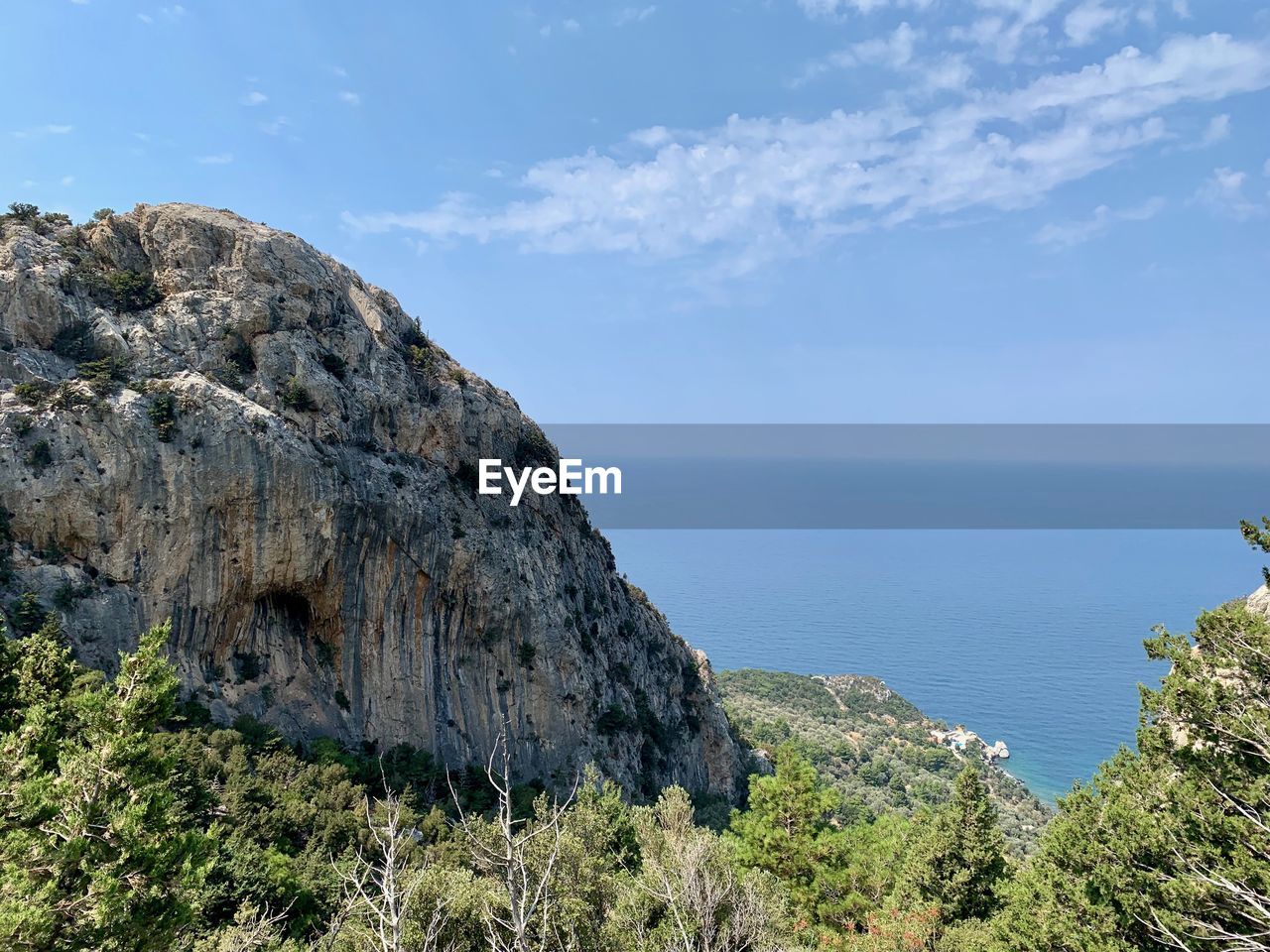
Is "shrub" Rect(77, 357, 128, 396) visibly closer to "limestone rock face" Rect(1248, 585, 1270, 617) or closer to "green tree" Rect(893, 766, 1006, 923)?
"green tree" Rect(893, 766, 1006, 923)

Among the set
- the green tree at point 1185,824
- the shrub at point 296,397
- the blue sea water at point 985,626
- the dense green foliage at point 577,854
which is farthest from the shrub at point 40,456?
the blue sea water at point 985,626

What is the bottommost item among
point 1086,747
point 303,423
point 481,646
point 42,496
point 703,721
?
point 1086,747

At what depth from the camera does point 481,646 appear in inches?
1282

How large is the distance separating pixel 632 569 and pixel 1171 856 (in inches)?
6879

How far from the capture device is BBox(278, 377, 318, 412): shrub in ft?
90.7

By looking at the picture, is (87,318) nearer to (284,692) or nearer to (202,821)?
(284,692)

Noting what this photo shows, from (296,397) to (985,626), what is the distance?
13885cm

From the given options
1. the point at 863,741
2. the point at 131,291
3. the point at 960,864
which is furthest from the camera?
the point at 863,741

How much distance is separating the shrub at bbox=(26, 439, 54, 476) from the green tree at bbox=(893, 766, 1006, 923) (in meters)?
31.8

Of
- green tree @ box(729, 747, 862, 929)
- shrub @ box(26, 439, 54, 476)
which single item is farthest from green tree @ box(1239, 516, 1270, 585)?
shrub @ box(26, 439, 54, 476)

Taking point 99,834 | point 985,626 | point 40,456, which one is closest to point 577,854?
point 99,834

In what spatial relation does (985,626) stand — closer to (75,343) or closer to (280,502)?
(280,502)

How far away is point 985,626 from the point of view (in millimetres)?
127312

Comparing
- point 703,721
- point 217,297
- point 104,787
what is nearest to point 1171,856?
point 104,787
